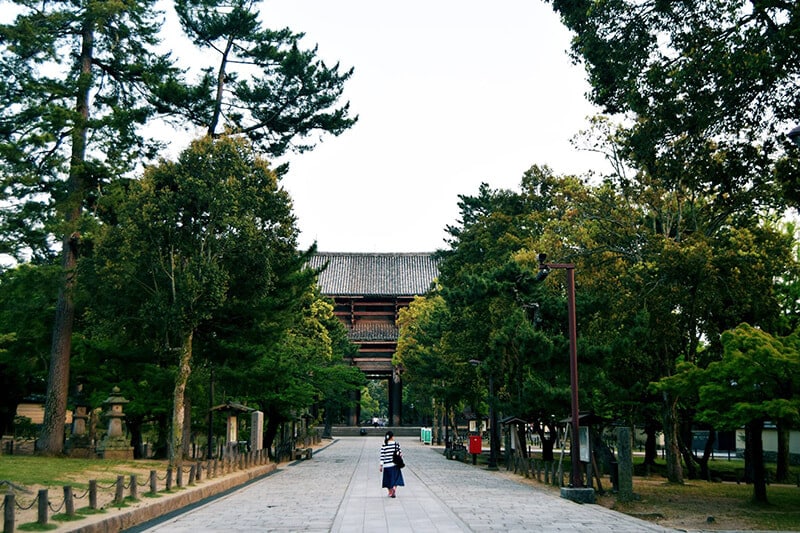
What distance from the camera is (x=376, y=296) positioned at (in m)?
69.6

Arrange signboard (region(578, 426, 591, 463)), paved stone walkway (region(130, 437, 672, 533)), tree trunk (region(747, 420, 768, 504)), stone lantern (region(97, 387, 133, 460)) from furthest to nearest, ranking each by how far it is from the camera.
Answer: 1. stone lantern (region(97, 387, 133, 460))
2. tree trunk (region(747, 420, 768, 504))
3. signboard (region(578, 426, 591, 463))
4. paved stone walkway (region(130, 437, 672, 533))

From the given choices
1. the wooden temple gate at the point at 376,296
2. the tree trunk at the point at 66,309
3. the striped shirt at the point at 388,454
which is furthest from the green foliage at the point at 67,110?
the wooden temple gate at the point at 376,296

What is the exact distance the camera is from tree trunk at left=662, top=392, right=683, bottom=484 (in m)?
26.8

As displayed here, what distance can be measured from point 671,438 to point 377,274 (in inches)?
1883

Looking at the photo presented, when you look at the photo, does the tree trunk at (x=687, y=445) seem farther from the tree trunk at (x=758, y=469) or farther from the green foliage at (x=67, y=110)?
the green foliage at (x=67, y=110)

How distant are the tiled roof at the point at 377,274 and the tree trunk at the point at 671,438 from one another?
42.3 metres

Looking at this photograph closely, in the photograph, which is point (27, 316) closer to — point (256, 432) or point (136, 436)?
point (136, 436)

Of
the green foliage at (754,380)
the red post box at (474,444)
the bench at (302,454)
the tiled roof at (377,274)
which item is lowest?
the bench at (302,454)

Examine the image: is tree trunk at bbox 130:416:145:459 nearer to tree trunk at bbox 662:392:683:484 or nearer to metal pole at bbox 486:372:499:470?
metal pole at bbox 486:372:499:470

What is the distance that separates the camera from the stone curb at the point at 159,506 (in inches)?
485

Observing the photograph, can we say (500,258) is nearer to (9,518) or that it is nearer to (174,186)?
(174,186)

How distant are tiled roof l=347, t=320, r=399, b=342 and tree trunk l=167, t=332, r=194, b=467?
40167 mm

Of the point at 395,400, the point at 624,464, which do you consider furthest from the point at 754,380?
the point at 395,400

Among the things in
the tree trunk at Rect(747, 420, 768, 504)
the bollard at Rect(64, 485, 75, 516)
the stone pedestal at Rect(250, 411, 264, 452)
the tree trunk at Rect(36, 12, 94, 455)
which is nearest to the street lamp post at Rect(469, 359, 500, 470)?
the stone pedestal at Rect(250, 411, 264, 452)
